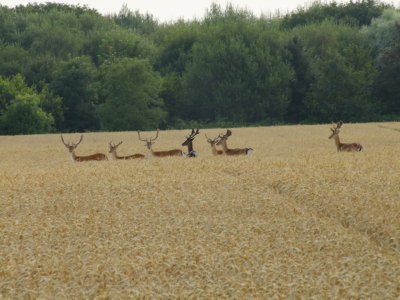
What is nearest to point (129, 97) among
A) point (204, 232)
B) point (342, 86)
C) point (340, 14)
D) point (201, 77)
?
point (201, 77)

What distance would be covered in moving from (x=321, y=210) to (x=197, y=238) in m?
3.07

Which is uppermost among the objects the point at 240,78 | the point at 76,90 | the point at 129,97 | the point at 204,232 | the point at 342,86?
the point at 240,78

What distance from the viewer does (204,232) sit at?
10.9m

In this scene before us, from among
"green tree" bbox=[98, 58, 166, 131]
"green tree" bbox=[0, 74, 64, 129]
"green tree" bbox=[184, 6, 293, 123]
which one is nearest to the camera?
"green tree" bbox=[0, 74, 64, 129]

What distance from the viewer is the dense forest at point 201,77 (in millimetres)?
59938

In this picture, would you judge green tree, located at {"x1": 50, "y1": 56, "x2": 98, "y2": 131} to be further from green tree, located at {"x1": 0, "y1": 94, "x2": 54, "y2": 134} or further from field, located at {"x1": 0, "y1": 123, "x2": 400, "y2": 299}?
field, located at {"x1": 0, "y1": 123, "x2": 400, "y2": 299}

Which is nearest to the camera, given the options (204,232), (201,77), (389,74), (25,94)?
(204,232)

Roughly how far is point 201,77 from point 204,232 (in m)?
54.5

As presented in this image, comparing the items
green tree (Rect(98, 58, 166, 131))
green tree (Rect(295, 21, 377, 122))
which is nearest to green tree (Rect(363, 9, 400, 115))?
green tree (Rect(295, 21, 377, 122))

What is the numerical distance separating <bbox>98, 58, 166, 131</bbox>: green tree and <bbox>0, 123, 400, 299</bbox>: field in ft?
138

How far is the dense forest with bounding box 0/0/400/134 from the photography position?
197 ft

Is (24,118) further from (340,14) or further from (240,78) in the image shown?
(340,14)

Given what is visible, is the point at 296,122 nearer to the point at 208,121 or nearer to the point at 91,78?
the point at 208,121

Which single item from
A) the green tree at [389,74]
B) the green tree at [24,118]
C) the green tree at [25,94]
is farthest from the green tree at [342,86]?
the green tree at [24,118]
